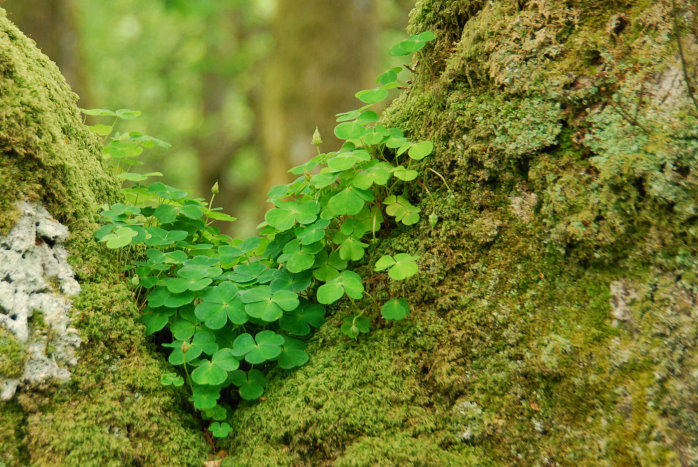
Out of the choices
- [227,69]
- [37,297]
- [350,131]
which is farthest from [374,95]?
[227,69]

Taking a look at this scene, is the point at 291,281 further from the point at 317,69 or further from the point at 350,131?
the point at 317,69

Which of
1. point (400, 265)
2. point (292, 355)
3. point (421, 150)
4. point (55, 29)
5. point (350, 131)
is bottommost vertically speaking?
point (292, 355)

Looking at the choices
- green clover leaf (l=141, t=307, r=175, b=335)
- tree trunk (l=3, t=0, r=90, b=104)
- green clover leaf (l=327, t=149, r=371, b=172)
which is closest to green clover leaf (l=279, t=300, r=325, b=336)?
green clover leaf (l=141, t=307, r=175, b=335)

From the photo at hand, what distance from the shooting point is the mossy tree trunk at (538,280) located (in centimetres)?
143

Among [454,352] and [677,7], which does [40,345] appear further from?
[677,7]

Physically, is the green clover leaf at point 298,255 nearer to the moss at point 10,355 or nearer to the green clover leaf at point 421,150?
the green clover leaf at point 421,150

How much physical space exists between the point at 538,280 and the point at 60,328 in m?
1.70

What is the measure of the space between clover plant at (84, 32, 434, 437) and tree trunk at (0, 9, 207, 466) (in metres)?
0.09

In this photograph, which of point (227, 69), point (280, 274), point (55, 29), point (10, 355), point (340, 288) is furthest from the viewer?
point (227, 69)

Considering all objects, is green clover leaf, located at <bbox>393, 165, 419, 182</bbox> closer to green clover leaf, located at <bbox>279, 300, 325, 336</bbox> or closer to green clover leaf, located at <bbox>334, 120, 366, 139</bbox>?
green clover leaf, located at <bbox>334, 120, 366, 139</bbox>

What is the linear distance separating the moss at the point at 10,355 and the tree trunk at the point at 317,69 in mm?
4192

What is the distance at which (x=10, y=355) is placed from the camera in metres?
1.54

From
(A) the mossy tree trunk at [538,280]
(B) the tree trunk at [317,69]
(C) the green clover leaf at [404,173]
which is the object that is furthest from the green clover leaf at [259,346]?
(B) the tree trunk at [317,69]

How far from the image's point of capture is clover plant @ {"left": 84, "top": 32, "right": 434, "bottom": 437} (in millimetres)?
1804
